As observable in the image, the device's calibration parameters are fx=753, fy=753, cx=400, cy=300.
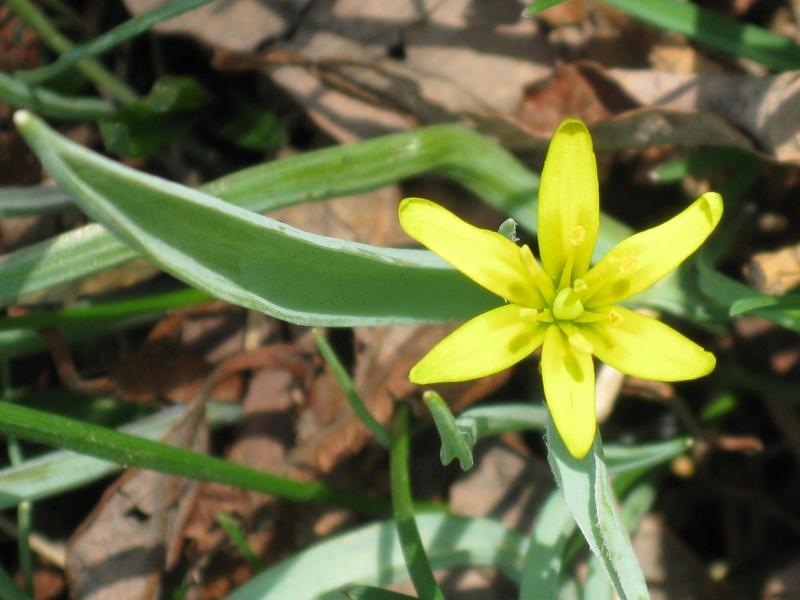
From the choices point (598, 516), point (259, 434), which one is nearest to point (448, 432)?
point (598, 516)

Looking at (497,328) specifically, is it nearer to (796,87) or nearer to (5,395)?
(796,87)

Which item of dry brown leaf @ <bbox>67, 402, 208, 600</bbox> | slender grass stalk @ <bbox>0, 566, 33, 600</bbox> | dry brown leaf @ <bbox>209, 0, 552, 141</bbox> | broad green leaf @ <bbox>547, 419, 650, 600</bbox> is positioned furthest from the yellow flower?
slender grass stalk @ <bbox>0, 566, 33, 600</bbox>

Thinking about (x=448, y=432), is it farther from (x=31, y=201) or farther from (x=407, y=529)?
(x=31, y=201)

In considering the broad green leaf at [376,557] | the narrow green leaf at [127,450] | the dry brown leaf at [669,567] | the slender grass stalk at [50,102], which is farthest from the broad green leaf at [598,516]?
the slender grass stalk at [50,102]

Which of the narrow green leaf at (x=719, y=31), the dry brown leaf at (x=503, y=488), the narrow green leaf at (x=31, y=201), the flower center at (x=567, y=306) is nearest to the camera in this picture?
the flower center at (x=567, y=306)

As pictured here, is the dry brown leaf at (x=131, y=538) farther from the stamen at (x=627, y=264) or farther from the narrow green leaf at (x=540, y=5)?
the narrow green leaf at (x=540, y=5)

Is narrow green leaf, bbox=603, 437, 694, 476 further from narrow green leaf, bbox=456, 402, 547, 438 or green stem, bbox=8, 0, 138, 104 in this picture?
green stem, bbox=8, 0, 138, 104
